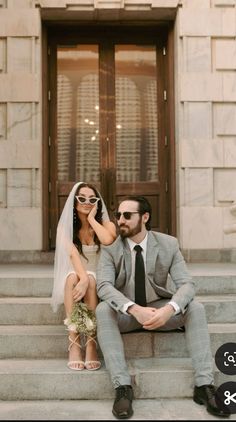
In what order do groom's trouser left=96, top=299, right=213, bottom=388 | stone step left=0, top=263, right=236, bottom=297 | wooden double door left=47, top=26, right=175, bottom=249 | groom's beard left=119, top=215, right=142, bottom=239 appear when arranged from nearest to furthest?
groom's trouser left=96, top=299, right=213, bottom=388, groom's beard left=119, top=215, right=142, bottom=239, stone step left=0, top=263, right=236, bottom=297, wooden double door left=47, top=26, right=175, bottom=249

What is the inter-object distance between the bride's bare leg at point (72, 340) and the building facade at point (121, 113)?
122 inches

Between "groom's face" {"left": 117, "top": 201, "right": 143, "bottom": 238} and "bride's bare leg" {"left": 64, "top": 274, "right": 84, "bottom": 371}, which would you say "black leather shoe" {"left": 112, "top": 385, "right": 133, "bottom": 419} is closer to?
"bride's bare leg" {"left": 64, "top": 274, "right": 84, "bottom": 371}

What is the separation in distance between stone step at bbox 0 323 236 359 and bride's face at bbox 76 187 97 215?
1.07 m

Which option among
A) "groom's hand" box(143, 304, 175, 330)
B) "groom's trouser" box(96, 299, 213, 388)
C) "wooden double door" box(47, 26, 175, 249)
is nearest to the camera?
"groom's trouser" box(96, 299, 213, 388)

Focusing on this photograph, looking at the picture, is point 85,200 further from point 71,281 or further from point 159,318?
point 159,318

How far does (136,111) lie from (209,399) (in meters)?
5.38

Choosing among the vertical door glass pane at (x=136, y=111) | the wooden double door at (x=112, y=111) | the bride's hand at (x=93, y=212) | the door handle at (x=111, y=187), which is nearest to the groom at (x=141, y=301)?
the bride's hand at (x=93, y=212)

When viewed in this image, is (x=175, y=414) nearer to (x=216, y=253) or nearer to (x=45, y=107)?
(x=216, y=253)

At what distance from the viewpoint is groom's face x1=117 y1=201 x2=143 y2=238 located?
4.18 m

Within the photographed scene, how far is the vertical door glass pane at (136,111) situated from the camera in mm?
7984

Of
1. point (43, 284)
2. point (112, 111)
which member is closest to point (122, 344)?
point (43, 284)

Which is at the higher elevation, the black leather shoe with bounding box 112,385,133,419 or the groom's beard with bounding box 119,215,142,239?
the groom's beard with bounding box 119,215,142,239

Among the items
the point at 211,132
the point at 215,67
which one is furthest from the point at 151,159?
the point at 215,67

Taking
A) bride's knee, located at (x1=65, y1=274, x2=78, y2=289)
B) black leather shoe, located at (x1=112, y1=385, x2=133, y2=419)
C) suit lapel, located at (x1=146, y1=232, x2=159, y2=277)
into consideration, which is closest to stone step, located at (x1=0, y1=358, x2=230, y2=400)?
black leather shoe, located at (x1=112, y1=385, x2=133, y2=419)
